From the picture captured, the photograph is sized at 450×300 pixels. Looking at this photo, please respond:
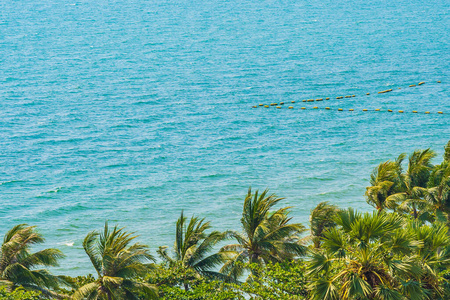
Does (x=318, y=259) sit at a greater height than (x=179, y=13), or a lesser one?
A: lesser

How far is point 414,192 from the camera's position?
85.1ft

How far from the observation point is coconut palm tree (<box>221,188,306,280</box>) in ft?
74.9

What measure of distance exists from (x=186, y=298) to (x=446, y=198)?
1333 centimetres

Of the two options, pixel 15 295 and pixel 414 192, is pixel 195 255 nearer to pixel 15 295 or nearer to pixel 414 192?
pixel 15 295

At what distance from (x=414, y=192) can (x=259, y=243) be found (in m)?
8.64

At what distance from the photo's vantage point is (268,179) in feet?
165

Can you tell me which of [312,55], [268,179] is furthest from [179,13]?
[268,179]

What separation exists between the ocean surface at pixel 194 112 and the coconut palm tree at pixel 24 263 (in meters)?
15.6

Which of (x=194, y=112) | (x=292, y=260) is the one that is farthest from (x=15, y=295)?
(x=194, y=112)

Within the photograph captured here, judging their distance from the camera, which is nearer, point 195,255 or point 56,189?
point 195,255

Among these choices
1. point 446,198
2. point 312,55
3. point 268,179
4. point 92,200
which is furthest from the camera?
point 312,55

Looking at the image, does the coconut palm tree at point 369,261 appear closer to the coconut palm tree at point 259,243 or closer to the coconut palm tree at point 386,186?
the coconut palm tree at point 259,243

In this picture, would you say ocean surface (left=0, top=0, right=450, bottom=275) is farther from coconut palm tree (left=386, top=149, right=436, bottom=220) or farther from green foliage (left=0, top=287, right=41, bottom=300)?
green foliage (left=0, top=287, right=41, bottom=300)

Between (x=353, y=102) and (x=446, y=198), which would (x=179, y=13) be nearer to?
(x=353, y=102)
